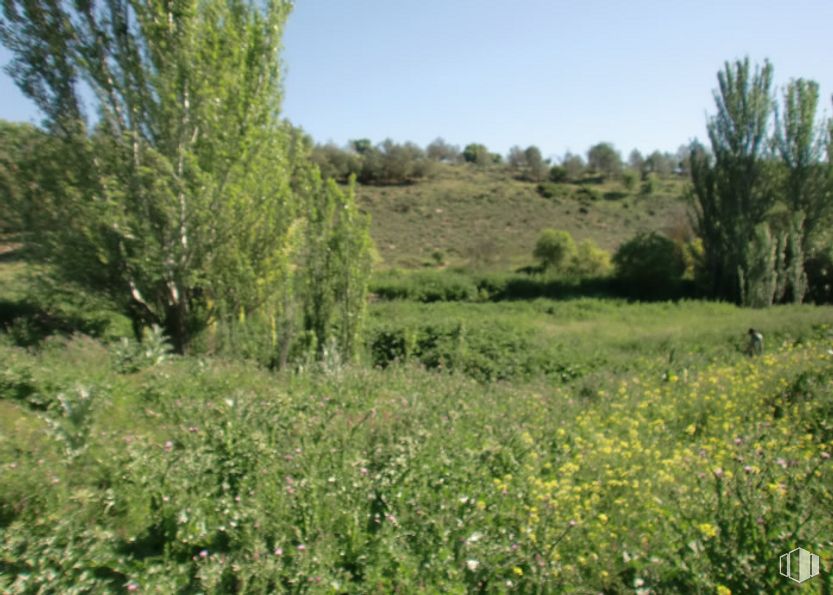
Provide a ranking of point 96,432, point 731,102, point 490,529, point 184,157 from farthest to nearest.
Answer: point 731,102 < point 184,157 < point 96,432 < point 490,529

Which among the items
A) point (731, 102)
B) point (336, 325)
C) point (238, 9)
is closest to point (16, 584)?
point (336, 325)

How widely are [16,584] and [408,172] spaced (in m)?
58.6

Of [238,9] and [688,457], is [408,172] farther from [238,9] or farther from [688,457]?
[688,457]

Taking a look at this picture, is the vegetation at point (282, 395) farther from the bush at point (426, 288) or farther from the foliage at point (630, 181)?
the foliage at point (630, 181)

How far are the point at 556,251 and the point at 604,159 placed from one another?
48.4 metres

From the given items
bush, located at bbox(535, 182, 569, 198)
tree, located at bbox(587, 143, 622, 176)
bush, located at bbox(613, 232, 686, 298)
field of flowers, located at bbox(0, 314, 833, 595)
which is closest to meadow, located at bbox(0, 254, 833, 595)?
field of flowers, located at bbox(0, 314, 833, 595)

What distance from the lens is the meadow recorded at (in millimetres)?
3152

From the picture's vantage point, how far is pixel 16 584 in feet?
10.1

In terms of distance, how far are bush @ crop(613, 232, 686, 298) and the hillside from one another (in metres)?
8.78

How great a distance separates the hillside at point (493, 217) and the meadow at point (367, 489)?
96.1 ft

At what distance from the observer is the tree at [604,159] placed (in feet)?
242

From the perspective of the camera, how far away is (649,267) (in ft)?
88.2

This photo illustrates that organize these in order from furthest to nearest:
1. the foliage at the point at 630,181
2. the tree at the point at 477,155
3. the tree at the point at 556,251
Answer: the tree at the point at 477,155 → the foliage at the point at 630,181 → the tree at the point at 556,251

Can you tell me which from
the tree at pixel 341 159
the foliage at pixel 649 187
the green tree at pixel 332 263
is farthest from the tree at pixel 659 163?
the green tree at pixel 332 263
